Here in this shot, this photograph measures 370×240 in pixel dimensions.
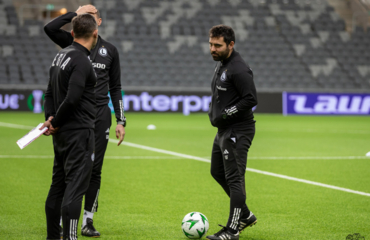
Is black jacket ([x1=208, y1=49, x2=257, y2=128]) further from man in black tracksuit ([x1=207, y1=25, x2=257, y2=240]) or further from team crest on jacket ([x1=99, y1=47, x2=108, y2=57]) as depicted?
team crest on jacket ([x1=99, y1=47, x2=108, y2=57])

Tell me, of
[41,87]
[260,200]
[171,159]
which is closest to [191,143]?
[171,159]

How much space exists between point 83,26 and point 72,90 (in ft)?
1.72

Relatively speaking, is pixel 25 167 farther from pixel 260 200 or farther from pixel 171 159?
pixel 260 200

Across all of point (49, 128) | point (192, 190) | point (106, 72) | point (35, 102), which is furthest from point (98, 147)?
point (35, 102)

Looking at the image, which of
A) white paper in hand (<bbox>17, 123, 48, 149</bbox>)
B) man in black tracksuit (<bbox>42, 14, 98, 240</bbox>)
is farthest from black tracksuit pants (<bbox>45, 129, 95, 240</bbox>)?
white paper in hand (<bbox>17, 123, 48, 149</bbox>)

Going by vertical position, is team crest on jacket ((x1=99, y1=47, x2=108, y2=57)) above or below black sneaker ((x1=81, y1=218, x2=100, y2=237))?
above

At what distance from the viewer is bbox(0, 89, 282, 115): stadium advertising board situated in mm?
23359

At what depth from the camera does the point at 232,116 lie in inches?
195

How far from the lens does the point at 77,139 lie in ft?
13.5

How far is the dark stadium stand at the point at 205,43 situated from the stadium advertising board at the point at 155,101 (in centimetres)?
176

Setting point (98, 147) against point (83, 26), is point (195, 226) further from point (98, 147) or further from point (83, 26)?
point (83, 26)

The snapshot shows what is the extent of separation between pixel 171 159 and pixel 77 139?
6537 mm

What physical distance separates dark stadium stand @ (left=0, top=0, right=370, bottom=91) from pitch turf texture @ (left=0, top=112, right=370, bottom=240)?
1352 centimetres

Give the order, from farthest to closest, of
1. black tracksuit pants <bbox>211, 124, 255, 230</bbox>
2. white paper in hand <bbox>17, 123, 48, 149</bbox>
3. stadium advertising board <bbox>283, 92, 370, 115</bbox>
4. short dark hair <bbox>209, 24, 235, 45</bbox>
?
1. stadium advertising board <bbox>283, 92, 370, 115</bbox>
2. black tracksuit pants <bbox>211, 124, 255, 230</bbox>
3. short dark hair <bbox>209, 24, 235, 45</bbox>
4. white paper in hand <bbox>17, 123, 48, 149</bbox>
